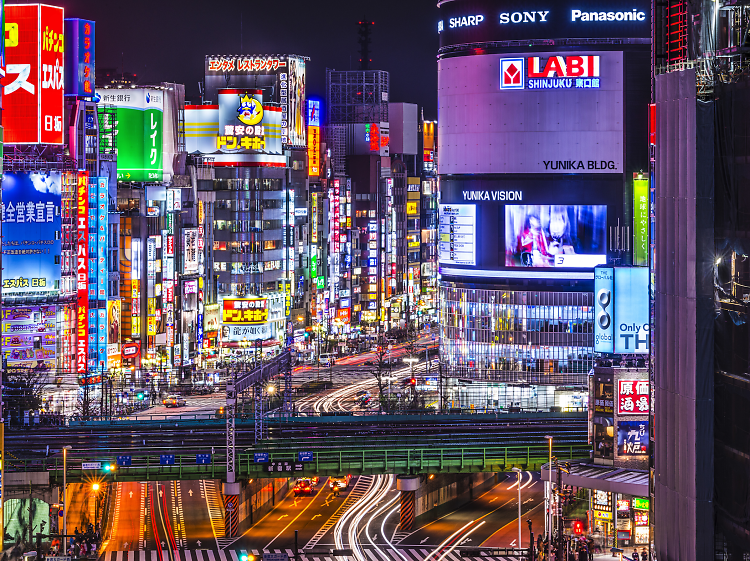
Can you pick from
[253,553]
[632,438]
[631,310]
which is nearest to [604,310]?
[631,310]

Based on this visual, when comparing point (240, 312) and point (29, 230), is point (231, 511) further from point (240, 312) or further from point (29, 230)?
point (240, 312)

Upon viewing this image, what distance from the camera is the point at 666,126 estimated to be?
35.3 metres

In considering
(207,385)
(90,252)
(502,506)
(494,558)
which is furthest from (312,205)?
(494,558)

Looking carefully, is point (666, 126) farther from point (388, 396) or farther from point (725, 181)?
point (388, 396)

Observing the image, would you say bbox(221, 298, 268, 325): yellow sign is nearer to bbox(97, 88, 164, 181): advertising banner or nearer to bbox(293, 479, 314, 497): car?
bbox(97, 88, 164, 181): advertising banner

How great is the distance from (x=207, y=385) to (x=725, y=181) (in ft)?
304

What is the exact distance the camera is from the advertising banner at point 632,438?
63.6 meters

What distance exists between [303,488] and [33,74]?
4112 centimetres

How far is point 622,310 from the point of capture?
6800cm

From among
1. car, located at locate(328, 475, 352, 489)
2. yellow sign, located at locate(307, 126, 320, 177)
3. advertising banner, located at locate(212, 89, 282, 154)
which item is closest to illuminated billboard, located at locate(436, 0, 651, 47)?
advertising banner, located at locate(212, 89, 282, 154)

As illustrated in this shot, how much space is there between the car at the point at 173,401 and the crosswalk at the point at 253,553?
152 ft

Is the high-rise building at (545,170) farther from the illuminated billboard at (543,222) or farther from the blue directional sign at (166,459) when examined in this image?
the blue directional sign at (166,459)

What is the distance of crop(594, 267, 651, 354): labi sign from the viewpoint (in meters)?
67.2

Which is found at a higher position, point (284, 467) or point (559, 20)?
point (559, 20)
